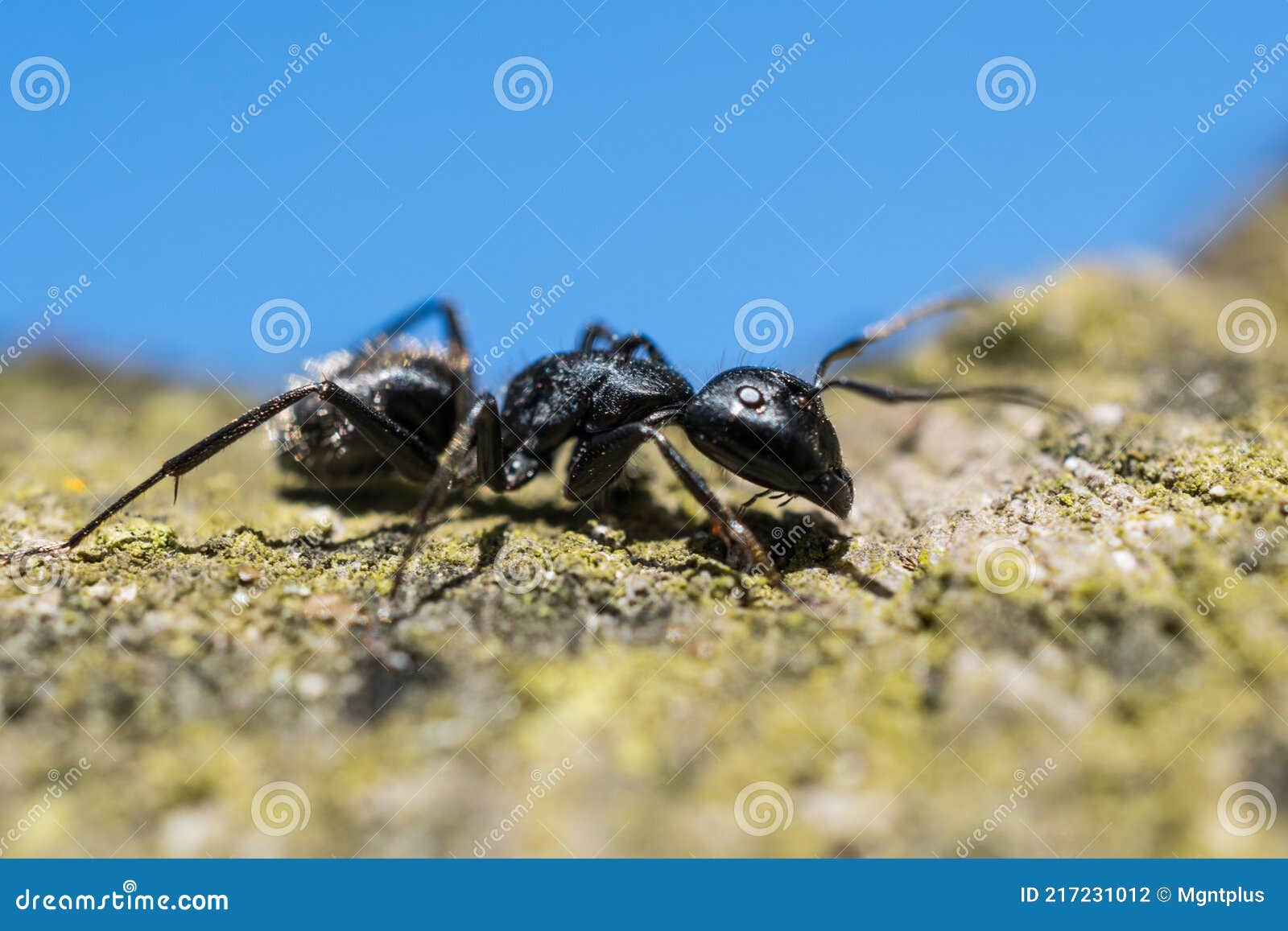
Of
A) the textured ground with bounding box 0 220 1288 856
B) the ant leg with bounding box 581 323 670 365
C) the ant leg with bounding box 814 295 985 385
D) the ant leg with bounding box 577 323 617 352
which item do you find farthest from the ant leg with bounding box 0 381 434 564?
the ant leg with bounding box 814 295 985 385

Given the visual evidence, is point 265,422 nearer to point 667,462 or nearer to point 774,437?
point 667,462

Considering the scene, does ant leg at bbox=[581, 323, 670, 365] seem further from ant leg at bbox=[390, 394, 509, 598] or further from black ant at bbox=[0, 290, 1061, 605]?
ant leg at bbox=[390, 394, 509, 598]

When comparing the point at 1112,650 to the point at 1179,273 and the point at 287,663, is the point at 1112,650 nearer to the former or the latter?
the point at 287,663

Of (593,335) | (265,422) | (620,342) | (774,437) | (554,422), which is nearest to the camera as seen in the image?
(774,437)

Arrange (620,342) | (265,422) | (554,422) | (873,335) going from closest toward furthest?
(873,335) < (265,422) < (554,422) < (620,342)

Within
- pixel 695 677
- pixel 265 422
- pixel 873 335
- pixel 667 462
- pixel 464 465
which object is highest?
pixel 873 335

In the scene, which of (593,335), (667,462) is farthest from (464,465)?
(593,335)

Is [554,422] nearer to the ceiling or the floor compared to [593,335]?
nearer to the floor
